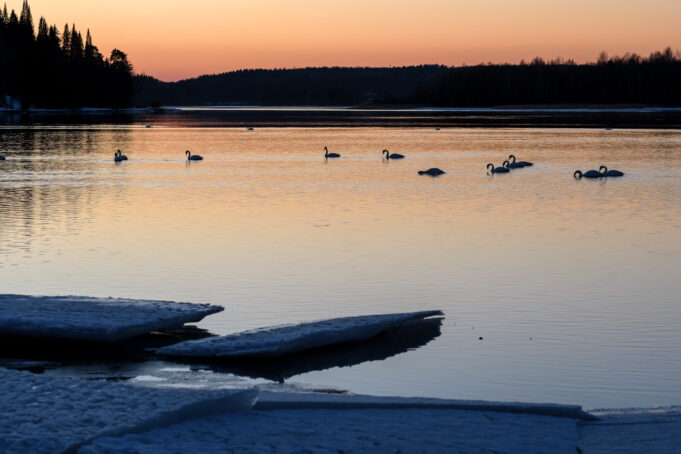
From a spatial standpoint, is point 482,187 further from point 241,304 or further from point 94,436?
point 94,436

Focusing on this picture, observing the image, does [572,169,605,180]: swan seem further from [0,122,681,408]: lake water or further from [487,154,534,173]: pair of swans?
[487,154,534,173]: pair of swans

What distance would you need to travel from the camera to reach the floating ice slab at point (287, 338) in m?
10.4

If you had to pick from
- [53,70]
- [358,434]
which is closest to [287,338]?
[358,434]

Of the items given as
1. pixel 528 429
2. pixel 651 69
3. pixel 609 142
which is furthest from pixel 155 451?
pixel 651 69

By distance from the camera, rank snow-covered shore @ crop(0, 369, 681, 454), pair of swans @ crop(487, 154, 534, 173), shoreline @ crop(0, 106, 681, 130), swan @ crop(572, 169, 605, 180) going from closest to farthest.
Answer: snow-covered shore @ crop(0, 369, 681, 454), swan @ crop(572, 169, 605, 180), pair of swans @ crop(487, 154, 534, 173), shoreline @ crop(0, 106, 681, 130)

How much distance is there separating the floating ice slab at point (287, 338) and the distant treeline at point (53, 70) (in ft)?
430

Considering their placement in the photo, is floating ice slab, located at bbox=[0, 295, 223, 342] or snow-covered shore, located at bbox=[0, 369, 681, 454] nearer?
snow-covered shore, located at bbox=[0, 369, 681, 454]

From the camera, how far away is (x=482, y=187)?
3272cm

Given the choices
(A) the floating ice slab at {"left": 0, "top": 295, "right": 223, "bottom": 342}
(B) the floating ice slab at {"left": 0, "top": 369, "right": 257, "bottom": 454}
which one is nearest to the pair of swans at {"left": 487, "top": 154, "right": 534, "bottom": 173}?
(A) the floating ice slab at {"left": 0, "top": 295, "right": 223, "bottom": 342}

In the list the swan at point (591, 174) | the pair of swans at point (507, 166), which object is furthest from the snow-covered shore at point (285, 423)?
the pair of swans at point (507, 166)

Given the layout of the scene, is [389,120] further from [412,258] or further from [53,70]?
[412,258]

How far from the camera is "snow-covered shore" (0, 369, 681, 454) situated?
23.8ft

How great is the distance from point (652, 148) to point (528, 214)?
101ft

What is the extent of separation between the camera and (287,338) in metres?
10.5
